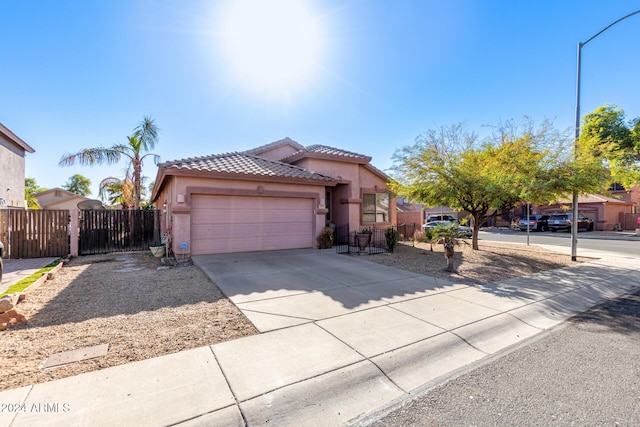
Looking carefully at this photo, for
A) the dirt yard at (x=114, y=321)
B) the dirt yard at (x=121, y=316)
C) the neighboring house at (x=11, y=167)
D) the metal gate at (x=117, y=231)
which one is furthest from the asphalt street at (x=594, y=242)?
the neighboring house at (x=11, y=167)

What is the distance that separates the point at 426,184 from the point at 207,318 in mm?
9984

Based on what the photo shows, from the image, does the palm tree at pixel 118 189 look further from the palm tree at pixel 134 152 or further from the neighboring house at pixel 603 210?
Answer: the neighboring house at pixel 603 210

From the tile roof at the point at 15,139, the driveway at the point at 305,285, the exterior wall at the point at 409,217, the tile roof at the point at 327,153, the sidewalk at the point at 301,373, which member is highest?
the tile roof at the point at 15,139

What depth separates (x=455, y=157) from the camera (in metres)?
11.6

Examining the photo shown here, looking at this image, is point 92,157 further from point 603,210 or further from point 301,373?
point 603,210

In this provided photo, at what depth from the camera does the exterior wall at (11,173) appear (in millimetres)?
13523

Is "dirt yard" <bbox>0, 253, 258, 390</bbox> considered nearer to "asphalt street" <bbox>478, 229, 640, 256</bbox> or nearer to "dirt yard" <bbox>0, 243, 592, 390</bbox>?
"dirt yard" <bbox>0, 243, 592, 390</bbox>

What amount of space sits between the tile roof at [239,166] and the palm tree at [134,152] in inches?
394

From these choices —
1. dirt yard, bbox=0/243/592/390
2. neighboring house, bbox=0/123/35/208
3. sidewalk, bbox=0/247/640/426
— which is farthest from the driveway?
neighboring house, bbox=0/123/35/208

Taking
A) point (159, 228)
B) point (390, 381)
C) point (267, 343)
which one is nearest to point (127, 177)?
point (159, 228)

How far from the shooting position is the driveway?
5.11 metres

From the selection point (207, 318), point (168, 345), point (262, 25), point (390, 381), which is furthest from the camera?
point (262, 25)

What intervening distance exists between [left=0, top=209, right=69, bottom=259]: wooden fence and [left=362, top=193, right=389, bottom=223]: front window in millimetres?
12683

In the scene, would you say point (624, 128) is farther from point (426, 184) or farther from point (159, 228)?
point (159, 228)
